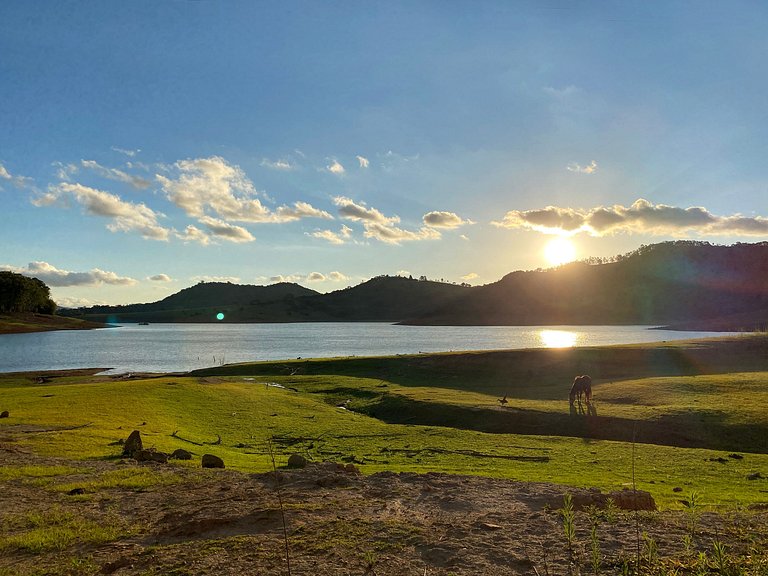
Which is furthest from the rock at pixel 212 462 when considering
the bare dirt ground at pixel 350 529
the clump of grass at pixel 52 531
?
the clump of grass at pixel 52 531

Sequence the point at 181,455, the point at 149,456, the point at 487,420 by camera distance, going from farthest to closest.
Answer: the point at 487,420 < the point at 181,455 < the point at 149,456

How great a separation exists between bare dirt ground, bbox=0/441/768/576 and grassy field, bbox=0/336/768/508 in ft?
11.2

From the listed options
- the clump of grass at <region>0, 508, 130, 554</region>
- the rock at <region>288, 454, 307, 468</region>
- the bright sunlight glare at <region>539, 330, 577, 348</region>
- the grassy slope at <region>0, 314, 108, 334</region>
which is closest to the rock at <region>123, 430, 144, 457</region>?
the rock at <region>288, 454, 307, 468</region>

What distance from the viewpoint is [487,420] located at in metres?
33.8

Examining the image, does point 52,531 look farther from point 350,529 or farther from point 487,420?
point 487,420

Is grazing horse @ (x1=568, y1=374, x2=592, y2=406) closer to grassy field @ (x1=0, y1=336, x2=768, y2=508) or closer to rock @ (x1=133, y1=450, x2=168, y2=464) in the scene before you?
grassy field @ (x1=0, y1=336, x2=768, y2=508)

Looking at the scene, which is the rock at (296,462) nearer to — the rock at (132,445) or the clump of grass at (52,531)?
the rock at (132,445)

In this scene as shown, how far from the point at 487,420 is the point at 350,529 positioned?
2387cm

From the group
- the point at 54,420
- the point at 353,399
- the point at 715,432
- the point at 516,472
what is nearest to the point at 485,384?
the point at 353,399

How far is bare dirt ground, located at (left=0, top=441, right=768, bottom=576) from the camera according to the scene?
9.59m

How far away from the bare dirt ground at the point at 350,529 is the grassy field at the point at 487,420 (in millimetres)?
3409

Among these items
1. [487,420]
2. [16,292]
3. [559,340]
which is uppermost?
[16,292]

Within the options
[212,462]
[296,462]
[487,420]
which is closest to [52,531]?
[212,462]

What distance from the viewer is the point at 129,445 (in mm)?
20734
